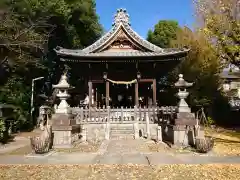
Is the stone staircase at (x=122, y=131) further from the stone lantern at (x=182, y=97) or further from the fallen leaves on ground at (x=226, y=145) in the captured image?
the fallen leaves on ground at (x=226, y=145)

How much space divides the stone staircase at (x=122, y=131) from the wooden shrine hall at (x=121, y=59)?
358 centimetres

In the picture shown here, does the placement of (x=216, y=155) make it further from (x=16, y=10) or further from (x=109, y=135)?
(x=16, y=10)

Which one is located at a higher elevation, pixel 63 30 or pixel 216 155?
pixel 63 30

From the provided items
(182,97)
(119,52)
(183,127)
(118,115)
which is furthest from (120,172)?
(119,52)

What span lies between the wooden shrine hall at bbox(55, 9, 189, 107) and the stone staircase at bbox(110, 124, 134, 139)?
141 inches

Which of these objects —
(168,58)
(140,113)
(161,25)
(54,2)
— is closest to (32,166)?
(140,113)

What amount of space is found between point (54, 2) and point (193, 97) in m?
17.3

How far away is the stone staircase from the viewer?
2084 cm

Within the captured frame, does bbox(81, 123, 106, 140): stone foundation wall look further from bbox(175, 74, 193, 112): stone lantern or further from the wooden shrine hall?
bbox(175, 74, 193, 112): stone lantern

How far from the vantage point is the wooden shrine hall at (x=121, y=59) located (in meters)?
25.0

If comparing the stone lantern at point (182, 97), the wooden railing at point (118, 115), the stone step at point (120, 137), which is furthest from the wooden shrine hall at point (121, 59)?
the stone lantern at point (182, 97)

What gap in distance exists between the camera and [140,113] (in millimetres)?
22969

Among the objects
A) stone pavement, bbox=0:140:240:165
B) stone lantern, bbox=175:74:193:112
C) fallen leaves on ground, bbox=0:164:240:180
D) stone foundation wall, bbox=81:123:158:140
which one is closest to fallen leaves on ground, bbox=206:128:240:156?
stone pavement, bbox=0:140:240:165

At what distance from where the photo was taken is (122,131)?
70.8ft
